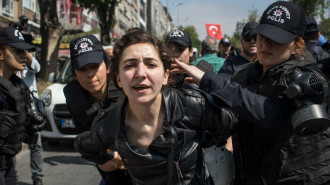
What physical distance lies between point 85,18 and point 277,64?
39.4 m

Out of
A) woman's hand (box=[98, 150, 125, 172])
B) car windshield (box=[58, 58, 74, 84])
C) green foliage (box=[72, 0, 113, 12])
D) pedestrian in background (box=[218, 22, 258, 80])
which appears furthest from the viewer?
green foliage (box=[72, 0, 113, 12])

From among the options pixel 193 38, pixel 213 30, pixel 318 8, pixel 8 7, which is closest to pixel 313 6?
pixel 318 8

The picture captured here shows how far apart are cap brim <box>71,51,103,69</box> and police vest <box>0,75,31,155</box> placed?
0.76 m

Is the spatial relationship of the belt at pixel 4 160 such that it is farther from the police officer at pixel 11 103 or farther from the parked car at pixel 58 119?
the parked car at pixel 58 119

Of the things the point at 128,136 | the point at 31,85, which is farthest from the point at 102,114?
the point at 31,85

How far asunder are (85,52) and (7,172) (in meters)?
1.40

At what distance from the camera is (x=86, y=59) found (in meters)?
2.72

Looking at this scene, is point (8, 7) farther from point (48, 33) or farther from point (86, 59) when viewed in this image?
point (86, 59)

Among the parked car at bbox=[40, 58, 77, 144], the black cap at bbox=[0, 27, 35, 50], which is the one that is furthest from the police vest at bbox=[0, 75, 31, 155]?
the parked car at bbox=[40, 58, 77, 144]

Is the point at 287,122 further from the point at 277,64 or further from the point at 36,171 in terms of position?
the point at 36,171

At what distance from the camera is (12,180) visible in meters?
3.18

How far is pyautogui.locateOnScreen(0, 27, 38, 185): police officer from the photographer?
119 inches

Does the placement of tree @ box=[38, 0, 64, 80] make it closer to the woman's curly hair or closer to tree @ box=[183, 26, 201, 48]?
the woman's curly hair

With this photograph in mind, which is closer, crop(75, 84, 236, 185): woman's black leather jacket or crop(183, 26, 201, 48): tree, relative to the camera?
crop(75, 84, 236, 185): woman's black leather jacket
